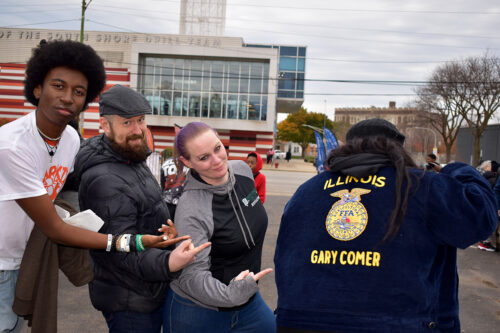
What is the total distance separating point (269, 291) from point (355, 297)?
3.83 m

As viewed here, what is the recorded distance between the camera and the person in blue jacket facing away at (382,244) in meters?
1.67

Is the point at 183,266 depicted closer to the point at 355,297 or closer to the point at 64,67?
the point at 355,297

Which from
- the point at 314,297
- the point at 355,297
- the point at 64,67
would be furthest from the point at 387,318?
the point at 64,67

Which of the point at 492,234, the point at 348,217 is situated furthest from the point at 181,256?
the point at 492,234

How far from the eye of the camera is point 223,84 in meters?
40.1

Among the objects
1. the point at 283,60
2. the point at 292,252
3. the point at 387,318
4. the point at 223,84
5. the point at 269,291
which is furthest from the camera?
the point at 283,60

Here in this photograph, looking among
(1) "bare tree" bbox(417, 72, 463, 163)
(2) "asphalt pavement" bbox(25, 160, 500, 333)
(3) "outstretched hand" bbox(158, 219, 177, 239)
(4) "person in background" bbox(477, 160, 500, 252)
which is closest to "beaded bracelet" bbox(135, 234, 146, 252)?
(3) "outstretched hand" bbox(158, 219, 177, 239)

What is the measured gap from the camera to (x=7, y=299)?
2.01 m

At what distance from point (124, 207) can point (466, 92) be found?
123 feet

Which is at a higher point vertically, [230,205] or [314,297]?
[230,205]

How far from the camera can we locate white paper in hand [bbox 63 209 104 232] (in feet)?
6.08

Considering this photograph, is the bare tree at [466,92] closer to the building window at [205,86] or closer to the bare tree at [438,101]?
the bare tree at [438,101]

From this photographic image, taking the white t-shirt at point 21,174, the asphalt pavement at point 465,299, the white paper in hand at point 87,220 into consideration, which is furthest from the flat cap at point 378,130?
the asphalt pavement at point 465,299

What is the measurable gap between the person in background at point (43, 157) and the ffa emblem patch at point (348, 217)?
0.81 m
